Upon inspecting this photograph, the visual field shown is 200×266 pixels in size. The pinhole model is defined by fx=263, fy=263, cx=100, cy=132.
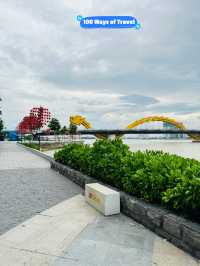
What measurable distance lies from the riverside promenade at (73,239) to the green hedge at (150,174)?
25.6 inches

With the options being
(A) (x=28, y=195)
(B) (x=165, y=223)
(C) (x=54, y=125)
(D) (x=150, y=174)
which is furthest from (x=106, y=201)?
(C) (x=54, y=125)

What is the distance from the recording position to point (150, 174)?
5422 mm

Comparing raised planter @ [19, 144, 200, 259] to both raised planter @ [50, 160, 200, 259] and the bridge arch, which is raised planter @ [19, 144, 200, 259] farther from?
the bridge arch

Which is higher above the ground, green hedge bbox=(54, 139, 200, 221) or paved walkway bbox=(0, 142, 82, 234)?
green hedge bbox=(54, 139, 200, 221)

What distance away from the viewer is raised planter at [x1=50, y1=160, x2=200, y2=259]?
387cm

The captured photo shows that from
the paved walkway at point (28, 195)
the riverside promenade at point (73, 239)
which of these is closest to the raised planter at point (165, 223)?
the riverside promenade at point (73, 239)

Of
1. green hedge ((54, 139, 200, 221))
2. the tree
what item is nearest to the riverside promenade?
green hedge ((54, 139, 200, 221))

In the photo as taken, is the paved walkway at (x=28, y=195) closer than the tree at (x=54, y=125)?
Yes

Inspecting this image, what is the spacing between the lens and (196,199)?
4102mm

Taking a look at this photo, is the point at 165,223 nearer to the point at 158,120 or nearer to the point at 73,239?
the point at 73,239

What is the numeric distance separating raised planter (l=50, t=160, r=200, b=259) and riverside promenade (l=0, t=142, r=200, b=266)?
0.12m

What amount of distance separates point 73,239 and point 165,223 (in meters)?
1.59

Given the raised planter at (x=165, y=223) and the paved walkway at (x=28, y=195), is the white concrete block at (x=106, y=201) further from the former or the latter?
the paved walkway at (x=28, y=195)

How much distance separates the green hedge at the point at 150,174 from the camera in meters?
4.33
